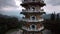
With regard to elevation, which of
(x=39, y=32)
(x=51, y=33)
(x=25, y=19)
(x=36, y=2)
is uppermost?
(x=36, y=2)

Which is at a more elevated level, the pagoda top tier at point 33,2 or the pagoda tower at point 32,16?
the pagoda top tier at point 33,2

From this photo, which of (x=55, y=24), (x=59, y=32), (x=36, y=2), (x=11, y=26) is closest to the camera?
(x=36, y=2)

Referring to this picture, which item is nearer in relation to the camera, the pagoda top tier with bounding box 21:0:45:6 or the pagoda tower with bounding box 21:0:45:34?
the pagoda top tier with bounding box 21:0:45:6

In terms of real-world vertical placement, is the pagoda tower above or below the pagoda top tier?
below

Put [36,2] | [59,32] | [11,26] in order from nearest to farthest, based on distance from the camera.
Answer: [36,2], [59,32], [11,26]

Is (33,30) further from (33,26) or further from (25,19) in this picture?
(25,19)

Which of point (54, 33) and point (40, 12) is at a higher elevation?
point (40, 12)

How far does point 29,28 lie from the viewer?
13.3 m

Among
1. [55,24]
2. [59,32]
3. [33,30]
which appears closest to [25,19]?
[33,30]

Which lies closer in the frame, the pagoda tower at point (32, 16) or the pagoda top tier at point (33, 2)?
the pagoda top tier at point (33, 2)

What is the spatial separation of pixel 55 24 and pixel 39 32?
63.3 ft

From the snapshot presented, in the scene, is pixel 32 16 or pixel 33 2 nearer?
pixel 33 2

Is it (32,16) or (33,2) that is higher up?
(33,2)

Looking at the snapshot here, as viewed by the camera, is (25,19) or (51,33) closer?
(25,19)
